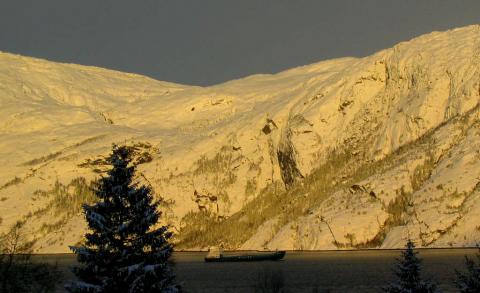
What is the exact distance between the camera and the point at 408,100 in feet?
556

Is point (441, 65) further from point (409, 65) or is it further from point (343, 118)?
point (343, 118)

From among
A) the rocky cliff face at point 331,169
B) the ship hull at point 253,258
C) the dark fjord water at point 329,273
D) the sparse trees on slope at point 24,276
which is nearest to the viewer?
the sparse trees on slope at point 24,276

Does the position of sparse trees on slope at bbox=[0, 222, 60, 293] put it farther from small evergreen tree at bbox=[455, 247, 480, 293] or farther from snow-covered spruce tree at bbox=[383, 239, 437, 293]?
small evergreen tree at bbox=[455, 247, 480, 293]

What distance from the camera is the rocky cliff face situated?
449ft

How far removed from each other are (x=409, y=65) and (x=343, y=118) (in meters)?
19.5

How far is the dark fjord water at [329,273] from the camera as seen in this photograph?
76.9 meters

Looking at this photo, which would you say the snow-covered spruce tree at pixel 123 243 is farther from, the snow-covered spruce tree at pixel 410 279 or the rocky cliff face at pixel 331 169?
the rocky cliff face at pixel 331 169

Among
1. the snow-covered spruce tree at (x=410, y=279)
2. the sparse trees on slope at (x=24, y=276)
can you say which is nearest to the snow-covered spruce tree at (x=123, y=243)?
the snow-covered spruce tree at (x=410, y=279)

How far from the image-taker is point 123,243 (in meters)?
26.0

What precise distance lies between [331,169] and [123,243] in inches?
5597

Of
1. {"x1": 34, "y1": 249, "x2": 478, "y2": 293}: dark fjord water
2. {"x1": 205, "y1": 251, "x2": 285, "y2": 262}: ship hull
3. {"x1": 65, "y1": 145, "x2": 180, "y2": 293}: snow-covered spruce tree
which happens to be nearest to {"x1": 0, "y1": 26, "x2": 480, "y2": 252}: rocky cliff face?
{"x1": 34, "y1": 249, "x2": 478, "y2": 293}: dark fjord water

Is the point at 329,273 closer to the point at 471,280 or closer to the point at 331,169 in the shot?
the point at 471,280

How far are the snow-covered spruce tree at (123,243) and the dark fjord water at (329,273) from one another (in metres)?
35.8

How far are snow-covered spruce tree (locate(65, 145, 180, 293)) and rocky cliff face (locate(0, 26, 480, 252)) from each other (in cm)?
10677
